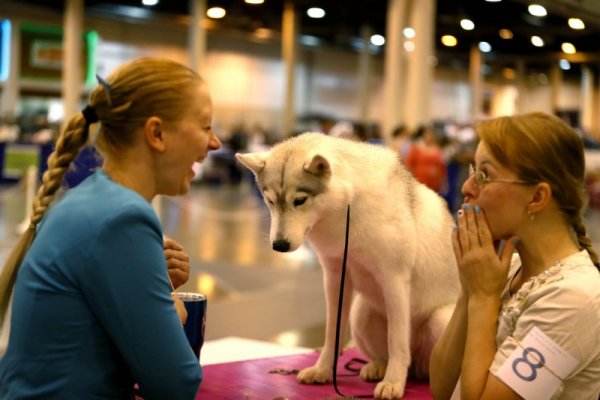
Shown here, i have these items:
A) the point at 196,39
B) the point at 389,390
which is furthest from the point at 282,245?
the point at 196,39

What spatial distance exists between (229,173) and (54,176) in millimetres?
24284

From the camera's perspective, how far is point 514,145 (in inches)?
70.1

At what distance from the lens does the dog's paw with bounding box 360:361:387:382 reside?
252 cm

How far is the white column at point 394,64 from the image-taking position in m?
15.8

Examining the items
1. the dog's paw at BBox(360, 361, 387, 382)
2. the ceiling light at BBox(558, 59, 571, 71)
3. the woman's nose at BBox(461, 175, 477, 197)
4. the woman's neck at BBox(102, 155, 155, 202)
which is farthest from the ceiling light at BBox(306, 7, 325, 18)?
the woman's neck at BBox(102, 155, 155, 202)

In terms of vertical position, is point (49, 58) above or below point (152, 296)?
above

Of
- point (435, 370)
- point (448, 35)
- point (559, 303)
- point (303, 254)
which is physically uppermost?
point (448, 35)

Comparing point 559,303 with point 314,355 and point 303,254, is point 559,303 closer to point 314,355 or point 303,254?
point 314,355

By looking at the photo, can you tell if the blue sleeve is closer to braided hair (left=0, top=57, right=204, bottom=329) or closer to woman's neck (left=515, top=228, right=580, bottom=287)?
braided hair (left=0, top=57, right=204, bottom=329)

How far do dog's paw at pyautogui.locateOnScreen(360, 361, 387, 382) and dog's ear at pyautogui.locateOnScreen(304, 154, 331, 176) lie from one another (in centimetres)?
66

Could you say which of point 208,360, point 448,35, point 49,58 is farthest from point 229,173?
point 208,360

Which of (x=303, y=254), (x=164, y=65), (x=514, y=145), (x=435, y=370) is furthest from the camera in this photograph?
(x=303, y=254)

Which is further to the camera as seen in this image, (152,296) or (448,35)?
(448,35)

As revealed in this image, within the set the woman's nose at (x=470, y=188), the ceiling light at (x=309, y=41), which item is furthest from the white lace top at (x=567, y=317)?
the ceiling light at (x=309, y=41)
